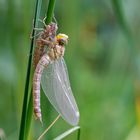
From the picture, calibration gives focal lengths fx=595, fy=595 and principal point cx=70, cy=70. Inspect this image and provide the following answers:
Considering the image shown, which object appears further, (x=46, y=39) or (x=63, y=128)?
(x=63, y=128)

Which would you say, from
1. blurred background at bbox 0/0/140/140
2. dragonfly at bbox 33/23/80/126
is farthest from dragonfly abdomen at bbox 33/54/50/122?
blurred background at bbox 0/0/140/140

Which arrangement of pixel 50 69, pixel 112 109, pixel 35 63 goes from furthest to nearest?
pixel 112 109, pixel 50 69, pixel 35 63

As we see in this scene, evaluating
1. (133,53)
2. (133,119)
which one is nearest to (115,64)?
(133,119)

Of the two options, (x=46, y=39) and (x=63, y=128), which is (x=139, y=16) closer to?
(x=63, y=128)

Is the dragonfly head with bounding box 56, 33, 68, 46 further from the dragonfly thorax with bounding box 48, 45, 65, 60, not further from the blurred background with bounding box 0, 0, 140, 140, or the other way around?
the blurred background with bounding box 0, 0, 140, 140

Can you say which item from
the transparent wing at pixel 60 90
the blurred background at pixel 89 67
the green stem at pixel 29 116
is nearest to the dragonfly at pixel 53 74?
the transparent wing at pixel 60 90

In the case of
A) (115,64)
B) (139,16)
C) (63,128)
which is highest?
(139,16)
